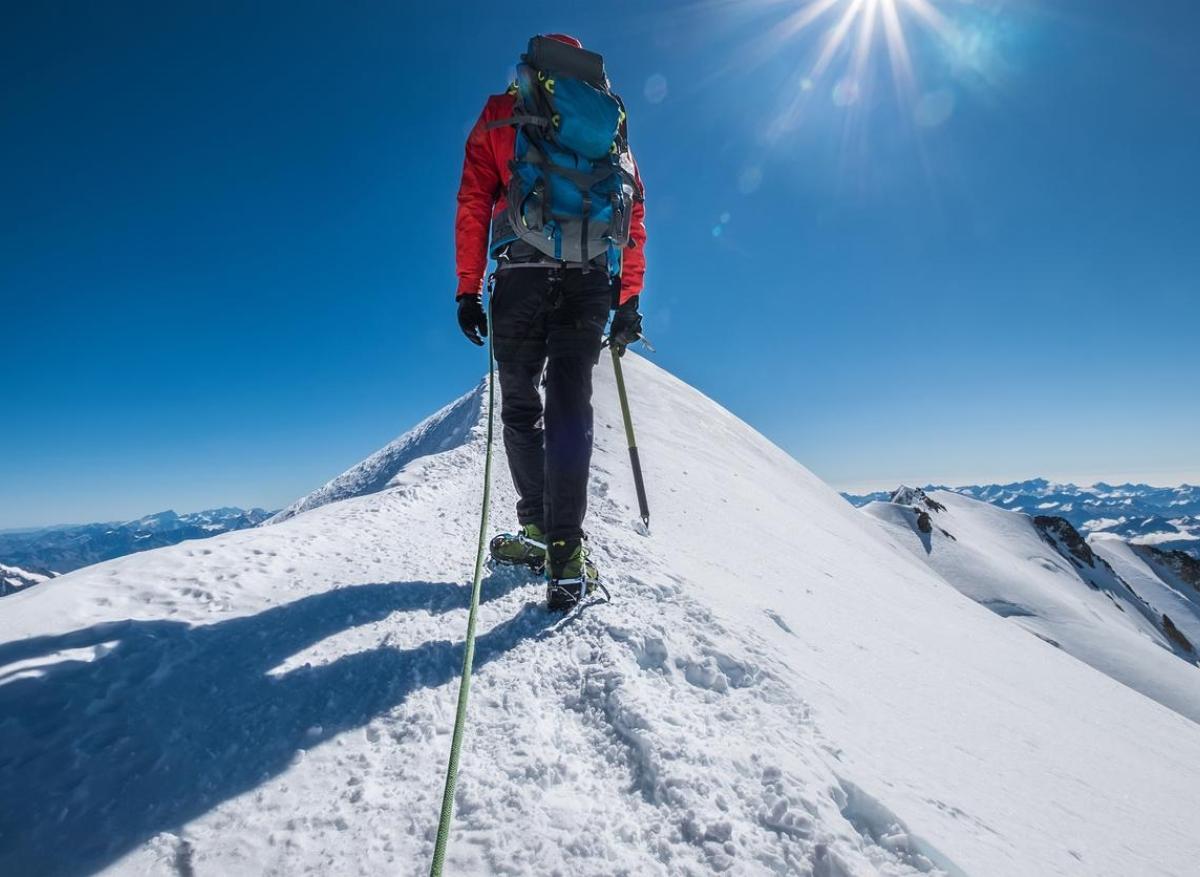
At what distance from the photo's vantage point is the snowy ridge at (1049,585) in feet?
96.2

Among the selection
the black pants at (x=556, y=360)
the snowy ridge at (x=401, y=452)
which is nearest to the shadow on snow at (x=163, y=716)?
the black pants at (x=556, y=360)

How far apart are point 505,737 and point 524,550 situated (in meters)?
1.84

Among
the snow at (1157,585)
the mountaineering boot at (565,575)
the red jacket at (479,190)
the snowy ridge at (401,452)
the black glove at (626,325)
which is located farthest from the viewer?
the snow at (1157,585)

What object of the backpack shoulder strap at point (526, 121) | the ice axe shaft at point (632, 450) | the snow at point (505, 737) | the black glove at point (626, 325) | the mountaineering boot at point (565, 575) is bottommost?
the snow at point (505, 737)

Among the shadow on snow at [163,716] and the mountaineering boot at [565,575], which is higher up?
the mountaineering boot at [565,575]

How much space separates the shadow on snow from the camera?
62.6 inches

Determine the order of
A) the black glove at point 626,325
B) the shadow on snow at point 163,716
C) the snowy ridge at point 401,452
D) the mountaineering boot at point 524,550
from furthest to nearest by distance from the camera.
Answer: the snowy ridge at point 401,452 < the black glove at point 626,325 < the mountaineering boot at point 524,550 < the shadow on snow at point 163,716

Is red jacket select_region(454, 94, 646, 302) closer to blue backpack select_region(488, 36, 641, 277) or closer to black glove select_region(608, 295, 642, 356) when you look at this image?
blue backpack select_region(488, 36, 641, 277)

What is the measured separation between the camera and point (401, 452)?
1045 centimetres

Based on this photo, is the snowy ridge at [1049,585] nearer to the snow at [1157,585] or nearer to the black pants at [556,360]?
the snow at [1157,585]

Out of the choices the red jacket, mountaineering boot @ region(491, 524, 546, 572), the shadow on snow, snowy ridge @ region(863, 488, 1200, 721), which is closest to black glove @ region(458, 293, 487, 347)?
the red jacket

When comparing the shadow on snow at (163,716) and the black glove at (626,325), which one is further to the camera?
the black glove at (626,325)

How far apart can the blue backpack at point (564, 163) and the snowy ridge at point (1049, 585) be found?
813 inches

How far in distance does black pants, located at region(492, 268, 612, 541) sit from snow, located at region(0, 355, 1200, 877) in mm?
707
